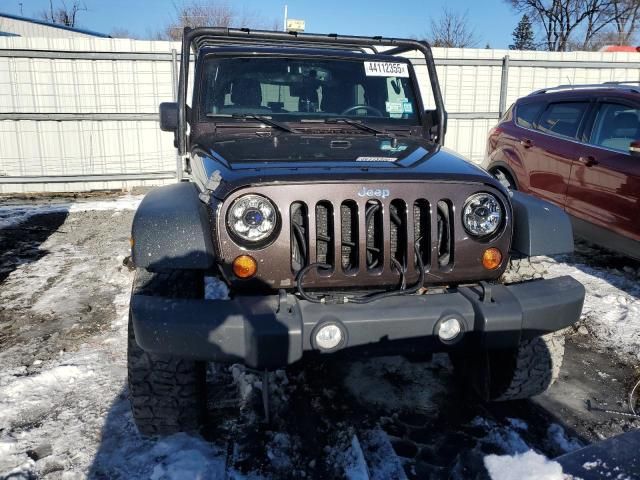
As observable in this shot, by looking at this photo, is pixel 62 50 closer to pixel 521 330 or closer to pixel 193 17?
pixel 521 330

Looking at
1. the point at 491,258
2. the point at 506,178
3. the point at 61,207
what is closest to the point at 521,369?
the point at 491,258

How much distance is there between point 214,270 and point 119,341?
164 cm

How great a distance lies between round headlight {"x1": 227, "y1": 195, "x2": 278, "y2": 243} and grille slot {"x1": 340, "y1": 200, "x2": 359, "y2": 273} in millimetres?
304

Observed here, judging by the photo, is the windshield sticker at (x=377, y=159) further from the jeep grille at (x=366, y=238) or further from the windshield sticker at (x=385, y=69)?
the windshield sticker at (x=385, y=69)

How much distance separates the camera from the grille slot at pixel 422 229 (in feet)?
7.62

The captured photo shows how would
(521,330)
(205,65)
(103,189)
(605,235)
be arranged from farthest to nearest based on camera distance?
(103,189) < (605,235) < (205,65) < (521,330)

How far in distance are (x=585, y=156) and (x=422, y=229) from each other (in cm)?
343

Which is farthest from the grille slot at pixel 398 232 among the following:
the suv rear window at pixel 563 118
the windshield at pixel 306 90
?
the suv rear window at pixel 563 118

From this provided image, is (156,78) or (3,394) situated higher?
(156,78)

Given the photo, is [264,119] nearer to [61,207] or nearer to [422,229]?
[422,229]

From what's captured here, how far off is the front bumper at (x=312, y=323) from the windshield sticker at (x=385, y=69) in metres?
1.94

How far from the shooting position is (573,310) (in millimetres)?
2365

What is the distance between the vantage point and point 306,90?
141 inches

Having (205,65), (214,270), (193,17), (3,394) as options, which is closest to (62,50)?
(205,65)
